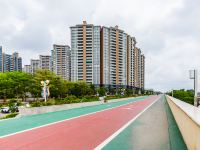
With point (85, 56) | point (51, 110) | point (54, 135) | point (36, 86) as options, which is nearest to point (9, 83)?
point (36, 86)

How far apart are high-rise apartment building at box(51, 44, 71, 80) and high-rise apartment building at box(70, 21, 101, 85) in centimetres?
3080

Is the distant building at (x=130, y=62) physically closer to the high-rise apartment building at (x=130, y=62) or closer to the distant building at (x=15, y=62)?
the high-rise apartment building at (x=130, y=62)

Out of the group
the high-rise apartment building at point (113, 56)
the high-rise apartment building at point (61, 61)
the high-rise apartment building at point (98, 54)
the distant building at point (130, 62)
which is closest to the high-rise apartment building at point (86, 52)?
the high-rise apartment building at point (98, 54)

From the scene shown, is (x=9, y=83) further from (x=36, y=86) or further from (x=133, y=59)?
(x=133, y=59)

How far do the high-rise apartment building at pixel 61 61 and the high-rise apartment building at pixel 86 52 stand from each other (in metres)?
30.8

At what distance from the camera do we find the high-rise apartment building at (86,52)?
449 feet

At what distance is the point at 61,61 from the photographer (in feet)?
563

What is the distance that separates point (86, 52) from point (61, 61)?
37.5 m

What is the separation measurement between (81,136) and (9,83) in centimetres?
6036

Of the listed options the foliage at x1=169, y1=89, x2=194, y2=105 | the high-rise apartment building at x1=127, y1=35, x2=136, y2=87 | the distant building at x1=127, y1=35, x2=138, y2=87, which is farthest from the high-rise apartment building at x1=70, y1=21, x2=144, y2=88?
the foliage at x1=169, y1=89, x2=194, y2=105

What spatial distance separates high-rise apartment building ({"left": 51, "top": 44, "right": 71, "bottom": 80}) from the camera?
169750 mm

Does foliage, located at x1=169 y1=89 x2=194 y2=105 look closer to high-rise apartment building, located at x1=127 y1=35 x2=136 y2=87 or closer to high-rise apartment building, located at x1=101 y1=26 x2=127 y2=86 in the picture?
high-rise apartment building, located at x1=101 y1=26 x2=127 y2=86

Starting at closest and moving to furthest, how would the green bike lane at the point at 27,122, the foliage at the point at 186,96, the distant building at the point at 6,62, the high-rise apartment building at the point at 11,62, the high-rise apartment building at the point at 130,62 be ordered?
the green bike lane at the point at 27,122 → the foliage at the point at 186,96 → the high-rise apartment building at the point at 130,62 → the distant building at the point at 6,62 → the high-rise apartment building at the point at 11,62

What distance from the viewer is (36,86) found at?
68.8 m
